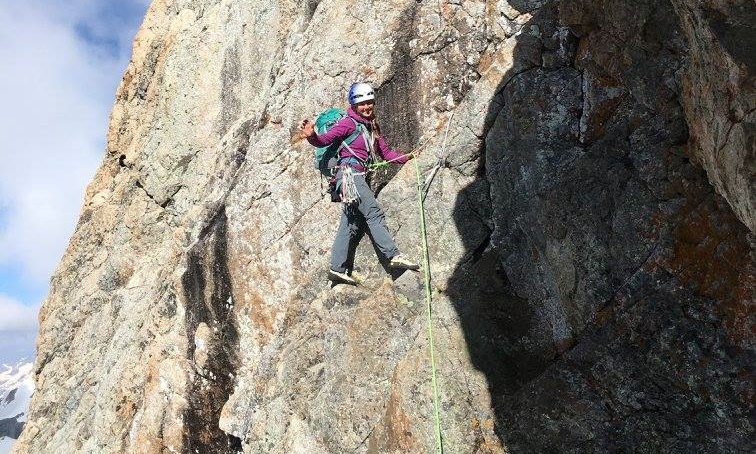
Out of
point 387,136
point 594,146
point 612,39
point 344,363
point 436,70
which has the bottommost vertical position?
point 344,363

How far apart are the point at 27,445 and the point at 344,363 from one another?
14.0 metres

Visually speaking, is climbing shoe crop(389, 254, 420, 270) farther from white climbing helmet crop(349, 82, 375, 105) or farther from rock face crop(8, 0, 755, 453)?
white climbing helmet crop(349, 82, 375, 105)

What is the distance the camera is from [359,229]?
993cm

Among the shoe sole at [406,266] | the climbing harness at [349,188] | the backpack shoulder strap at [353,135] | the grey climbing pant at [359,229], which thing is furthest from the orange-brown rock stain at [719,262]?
the backpack shoulder strap at [353,135]

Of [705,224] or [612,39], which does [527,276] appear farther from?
[612,39]

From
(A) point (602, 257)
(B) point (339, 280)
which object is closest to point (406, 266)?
(B) point (339, 280)

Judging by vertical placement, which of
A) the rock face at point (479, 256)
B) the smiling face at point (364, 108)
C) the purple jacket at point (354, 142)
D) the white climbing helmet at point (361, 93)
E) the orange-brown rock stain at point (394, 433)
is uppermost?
the white climbing helmet at point (361, 93)

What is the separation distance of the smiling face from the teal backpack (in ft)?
0.82

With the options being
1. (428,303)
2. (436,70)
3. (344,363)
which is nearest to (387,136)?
(436,70)

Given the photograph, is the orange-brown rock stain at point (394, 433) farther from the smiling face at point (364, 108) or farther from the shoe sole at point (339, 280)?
the smiling face at point (364, 108)

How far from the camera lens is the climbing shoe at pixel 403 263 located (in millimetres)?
9242

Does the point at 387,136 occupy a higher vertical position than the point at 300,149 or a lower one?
lower

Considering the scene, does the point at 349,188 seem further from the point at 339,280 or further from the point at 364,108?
the point at 339,280

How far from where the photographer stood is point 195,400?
11.5m
